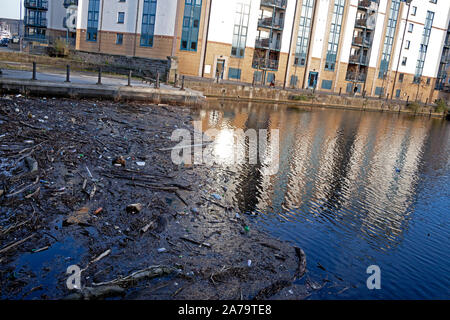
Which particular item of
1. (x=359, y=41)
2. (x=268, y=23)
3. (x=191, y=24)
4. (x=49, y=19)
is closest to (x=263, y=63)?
(x=268, y=23)

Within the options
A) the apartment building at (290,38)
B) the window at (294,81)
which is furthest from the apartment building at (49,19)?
the window at (294,81)

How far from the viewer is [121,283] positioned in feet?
15.3

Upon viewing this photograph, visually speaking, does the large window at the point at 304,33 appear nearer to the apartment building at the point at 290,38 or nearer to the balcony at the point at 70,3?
the apartment building at the point at 290,38

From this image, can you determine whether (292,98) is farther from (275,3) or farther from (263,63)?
(275,3)

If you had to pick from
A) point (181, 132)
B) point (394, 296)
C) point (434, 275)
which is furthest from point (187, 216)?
point (181, 132)

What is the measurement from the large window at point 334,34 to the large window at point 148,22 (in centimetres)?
2126

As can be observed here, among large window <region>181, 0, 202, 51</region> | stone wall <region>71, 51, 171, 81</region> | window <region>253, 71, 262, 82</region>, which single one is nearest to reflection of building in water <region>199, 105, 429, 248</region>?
stone wall <region>71, 51, 171, 81</region>

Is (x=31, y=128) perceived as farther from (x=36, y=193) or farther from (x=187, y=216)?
(x=187, y=216)

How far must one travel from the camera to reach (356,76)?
4872cm

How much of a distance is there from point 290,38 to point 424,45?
891 inches

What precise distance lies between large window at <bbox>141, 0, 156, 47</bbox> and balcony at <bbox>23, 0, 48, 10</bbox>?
28.8 metres

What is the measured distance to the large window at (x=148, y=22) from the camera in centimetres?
3872

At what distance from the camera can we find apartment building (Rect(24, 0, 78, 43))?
53719mm

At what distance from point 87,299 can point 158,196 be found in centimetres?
341
